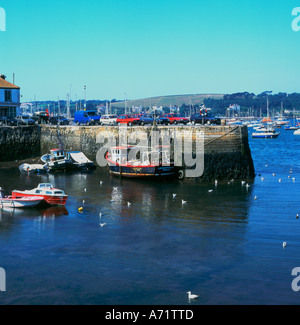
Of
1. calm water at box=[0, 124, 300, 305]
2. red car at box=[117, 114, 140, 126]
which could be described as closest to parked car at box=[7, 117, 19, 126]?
red car at box=[117, 114, 140, 126]

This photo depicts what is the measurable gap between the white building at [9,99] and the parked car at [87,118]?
8.17m

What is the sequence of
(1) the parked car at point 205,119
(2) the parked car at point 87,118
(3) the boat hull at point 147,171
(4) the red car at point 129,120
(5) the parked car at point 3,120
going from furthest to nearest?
(2) the parked car at point 87,118, (5) the parked car at point 3,120, (4) the red car at point 129,120, (1) the parked car at point 205,119, (3) the boat hull at point 147,171

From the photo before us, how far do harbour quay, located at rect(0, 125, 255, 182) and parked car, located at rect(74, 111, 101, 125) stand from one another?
14.6ft

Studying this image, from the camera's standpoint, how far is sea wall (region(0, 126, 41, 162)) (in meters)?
45.9

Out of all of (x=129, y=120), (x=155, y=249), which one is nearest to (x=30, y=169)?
(x=129, y=120)

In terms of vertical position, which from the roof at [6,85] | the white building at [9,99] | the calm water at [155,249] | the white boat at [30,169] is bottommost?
the calm water at [155,249]

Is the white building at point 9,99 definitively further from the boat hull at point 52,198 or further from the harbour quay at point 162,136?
the boat hull at point 52,198

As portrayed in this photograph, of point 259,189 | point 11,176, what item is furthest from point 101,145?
point 259,189

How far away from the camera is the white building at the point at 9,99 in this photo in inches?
2079

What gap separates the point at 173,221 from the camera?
24.0 meters

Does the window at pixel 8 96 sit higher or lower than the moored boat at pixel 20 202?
higher

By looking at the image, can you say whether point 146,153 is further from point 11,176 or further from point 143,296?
point 143,296

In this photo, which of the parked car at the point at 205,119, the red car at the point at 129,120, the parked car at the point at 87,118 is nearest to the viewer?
the parked car at the point at 205,119

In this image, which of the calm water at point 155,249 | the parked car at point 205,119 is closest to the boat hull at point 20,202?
the calm water at point 155,249
